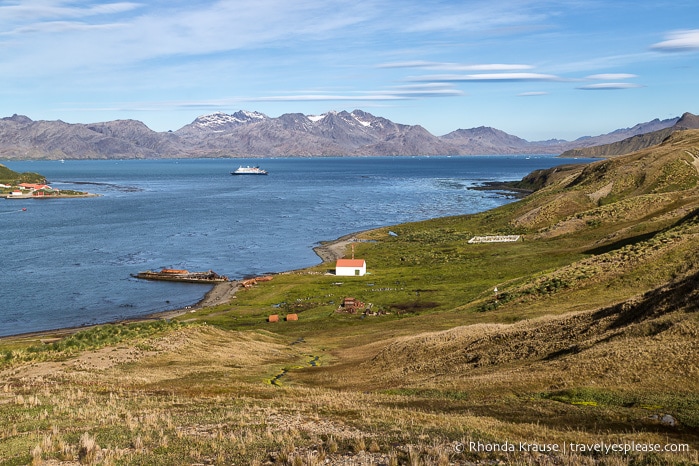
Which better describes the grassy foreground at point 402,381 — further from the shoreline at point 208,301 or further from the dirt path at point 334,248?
the dirt path at point 334,248

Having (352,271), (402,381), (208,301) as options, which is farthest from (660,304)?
(352,271)

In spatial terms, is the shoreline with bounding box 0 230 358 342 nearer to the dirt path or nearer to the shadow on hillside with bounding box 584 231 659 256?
the dirt path

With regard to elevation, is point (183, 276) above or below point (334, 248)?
below

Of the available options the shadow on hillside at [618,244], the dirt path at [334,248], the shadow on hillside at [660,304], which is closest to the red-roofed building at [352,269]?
the dirt path at [334,248]

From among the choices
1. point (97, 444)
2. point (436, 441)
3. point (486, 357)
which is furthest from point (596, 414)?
point (97, 444)

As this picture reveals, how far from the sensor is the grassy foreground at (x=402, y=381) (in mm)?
17922

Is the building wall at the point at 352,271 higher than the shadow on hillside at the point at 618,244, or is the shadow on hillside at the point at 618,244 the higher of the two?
the shadow on hillside at the point at 618,244

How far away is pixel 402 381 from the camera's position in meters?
32.8

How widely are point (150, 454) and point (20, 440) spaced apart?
4.53m

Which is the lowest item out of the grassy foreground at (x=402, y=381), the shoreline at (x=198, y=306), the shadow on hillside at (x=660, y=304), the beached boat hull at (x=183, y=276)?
the shoreline at (x=198, y=306)

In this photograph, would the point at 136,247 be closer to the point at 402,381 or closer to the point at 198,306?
the point at 198,306

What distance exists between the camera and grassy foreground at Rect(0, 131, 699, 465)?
17922 mm

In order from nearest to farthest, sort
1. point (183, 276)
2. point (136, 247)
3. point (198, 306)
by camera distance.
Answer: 1. point (198, 306)
2. point (183, 276)
3. point (136, 247)

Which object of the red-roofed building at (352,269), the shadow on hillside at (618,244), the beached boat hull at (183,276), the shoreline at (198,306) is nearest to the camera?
the shoreline at (198,306)
